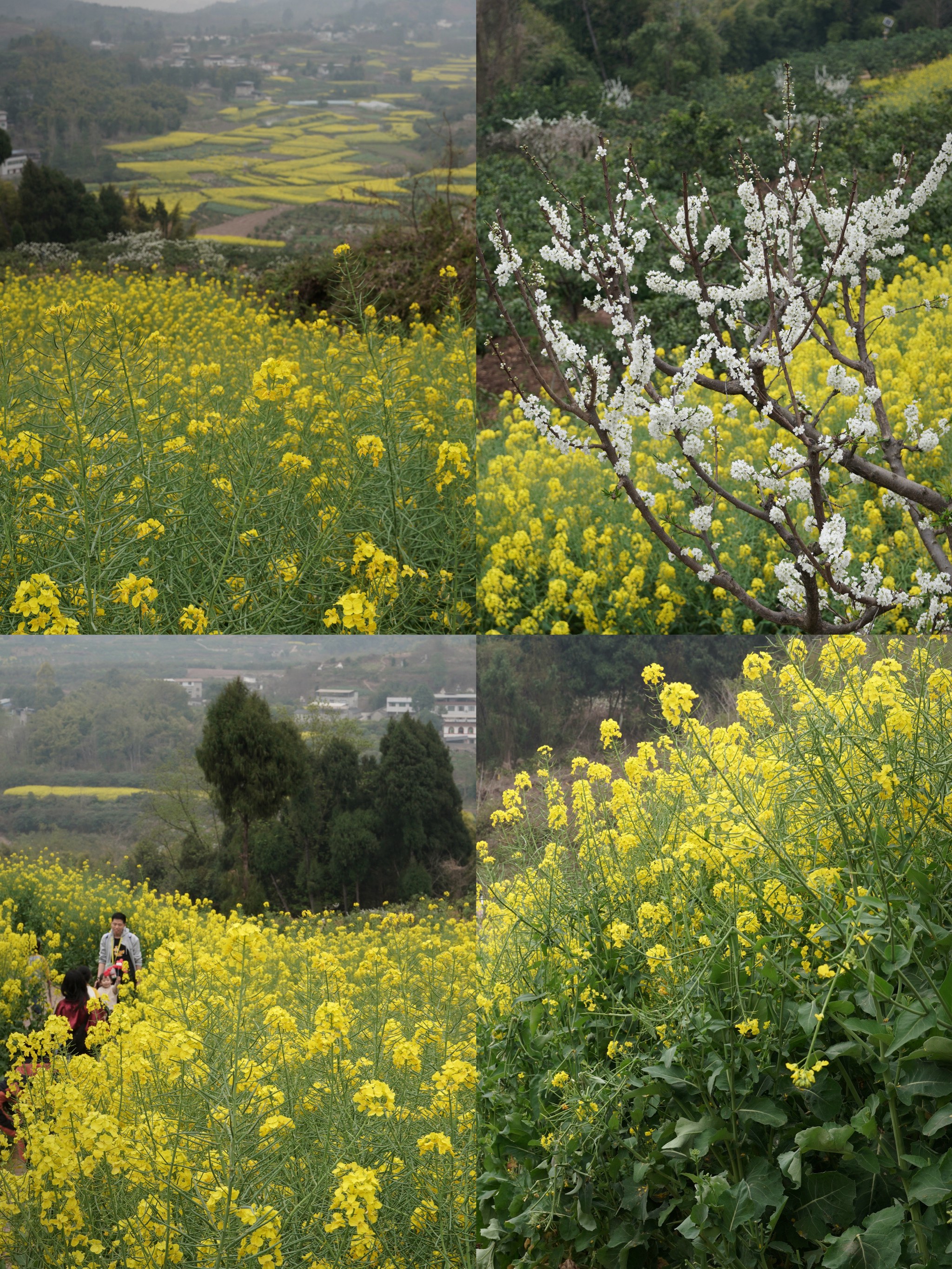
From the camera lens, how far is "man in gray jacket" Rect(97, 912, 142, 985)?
308 centimetres

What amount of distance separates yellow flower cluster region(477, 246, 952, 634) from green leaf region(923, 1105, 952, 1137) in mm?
2422

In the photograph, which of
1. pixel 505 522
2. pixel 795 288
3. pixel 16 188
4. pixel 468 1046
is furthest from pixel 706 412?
pixel 16 188

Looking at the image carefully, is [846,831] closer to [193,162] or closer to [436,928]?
[436,928]

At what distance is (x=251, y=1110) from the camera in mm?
2637

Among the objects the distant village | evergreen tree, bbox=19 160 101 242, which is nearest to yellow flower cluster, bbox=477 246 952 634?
the distant village

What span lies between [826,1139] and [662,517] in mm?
2961

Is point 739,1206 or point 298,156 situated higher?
point 298,156

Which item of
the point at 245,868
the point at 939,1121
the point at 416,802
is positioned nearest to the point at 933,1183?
the point at 939,1121

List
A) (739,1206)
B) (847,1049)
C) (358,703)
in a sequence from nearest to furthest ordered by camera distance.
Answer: (847,1049)
(739,1206)
(358,703)

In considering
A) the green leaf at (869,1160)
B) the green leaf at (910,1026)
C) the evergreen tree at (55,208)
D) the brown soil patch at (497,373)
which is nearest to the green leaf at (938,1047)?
the green leaf at (910,1026)

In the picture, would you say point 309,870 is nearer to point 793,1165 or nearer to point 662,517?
point 793,1165

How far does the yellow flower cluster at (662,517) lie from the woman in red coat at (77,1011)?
79.0 inches

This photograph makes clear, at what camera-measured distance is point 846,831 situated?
2289mm

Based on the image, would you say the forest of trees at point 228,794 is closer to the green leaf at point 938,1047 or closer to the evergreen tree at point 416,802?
the evergreen tree at point 416,802
